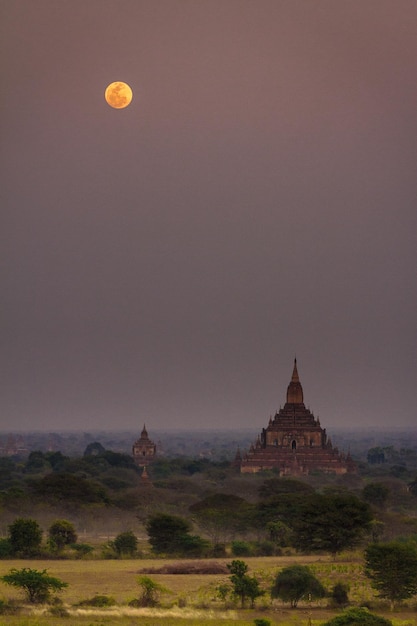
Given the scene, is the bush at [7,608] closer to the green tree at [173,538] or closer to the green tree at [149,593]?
the green tree at [149,593]

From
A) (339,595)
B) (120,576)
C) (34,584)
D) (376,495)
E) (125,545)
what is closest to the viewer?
(34,584)

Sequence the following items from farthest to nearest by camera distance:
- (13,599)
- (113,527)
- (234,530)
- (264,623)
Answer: (113,527) → (234,530) → (13,599) → (264,623)

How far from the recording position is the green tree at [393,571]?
4619 centimetres

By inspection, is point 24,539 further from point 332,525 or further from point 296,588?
point 296,588

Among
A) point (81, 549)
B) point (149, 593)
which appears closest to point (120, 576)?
point (149, 593)

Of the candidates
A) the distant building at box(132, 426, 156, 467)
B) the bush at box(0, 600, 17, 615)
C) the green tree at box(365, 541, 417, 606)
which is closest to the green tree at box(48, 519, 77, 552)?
the bush at box(0, 600, 17, 615)

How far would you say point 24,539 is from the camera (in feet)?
195

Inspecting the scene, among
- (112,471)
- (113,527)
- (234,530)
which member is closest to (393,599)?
(234,530)

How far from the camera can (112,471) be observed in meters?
140

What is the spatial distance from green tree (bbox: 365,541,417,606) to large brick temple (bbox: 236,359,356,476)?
3132 inches

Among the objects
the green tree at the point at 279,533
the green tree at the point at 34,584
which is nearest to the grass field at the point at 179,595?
the green tree at the point at 34,584

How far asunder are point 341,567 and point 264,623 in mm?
15066

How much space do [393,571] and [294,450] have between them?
274ft

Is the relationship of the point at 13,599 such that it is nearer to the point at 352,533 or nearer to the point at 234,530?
the point at 352,533
